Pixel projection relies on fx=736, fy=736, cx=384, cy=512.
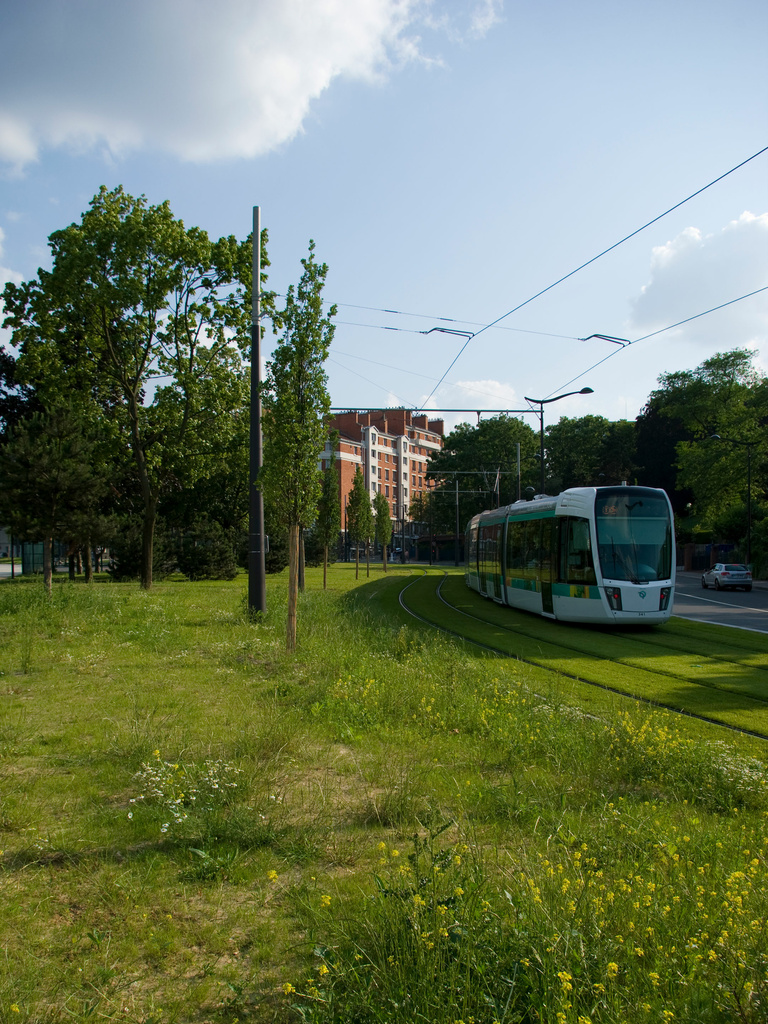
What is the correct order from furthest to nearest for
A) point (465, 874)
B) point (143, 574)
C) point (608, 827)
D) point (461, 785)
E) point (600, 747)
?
point (143, 574) < point (600, 747) < point (461, 785) < point (608, 827) < point (465, 874)

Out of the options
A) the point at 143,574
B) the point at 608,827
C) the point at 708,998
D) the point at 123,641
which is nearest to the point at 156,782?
the point at 608,827

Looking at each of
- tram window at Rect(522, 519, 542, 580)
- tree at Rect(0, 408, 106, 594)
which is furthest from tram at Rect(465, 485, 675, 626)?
Result: tree at Rect(0, 408, 106, 594)

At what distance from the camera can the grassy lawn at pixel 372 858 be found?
105 inches

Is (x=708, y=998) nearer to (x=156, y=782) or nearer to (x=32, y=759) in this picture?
(x=156, y=782)

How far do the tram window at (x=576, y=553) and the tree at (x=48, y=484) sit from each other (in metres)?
12.3

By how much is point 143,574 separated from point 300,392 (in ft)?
45.7

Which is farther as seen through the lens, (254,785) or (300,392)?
(300,392)

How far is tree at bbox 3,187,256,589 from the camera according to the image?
2102 centimetres

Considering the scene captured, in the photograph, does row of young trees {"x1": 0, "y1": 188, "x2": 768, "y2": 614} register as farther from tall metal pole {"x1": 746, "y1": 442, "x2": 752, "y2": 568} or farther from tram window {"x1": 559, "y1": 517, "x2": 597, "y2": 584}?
tall metal pole {"x1": 746, "y1": 442, "x2": 752, "y2": 568}

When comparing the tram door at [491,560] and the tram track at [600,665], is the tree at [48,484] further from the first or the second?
the tram door at [491,560]

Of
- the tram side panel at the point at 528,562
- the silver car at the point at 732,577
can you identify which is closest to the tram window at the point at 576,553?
the tram side panel at the point at 528,562

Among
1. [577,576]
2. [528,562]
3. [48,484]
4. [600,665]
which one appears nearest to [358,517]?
[528,562]

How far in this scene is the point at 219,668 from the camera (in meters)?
9.41

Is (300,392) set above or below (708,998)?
above
